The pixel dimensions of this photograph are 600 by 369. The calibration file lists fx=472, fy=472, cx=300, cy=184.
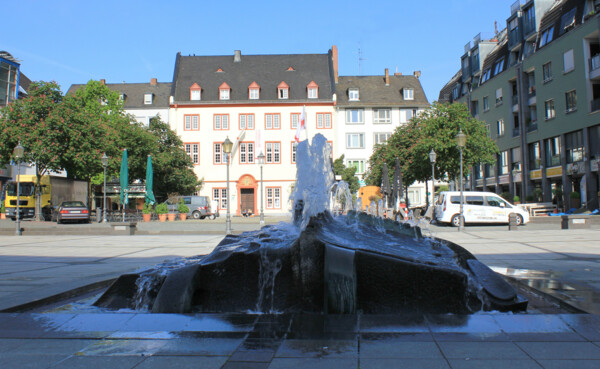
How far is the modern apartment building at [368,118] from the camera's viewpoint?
54.8 metres

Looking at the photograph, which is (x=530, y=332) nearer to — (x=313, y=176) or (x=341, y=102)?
(x=313, y=176)

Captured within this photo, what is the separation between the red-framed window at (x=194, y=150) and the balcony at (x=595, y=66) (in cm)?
3795

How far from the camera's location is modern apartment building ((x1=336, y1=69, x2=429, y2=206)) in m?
54.8

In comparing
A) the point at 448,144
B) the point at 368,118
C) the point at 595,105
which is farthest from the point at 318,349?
the point at 368,118

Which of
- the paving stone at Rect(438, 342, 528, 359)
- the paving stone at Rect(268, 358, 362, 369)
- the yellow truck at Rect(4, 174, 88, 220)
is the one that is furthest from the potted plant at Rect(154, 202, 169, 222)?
the paving stone at Rect(438, 342, 528, 359)

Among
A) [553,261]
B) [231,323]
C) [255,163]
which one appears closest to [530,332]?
[231,323]

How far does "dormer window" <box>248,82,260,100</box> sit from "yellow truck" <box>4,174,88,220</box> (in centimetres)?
2449

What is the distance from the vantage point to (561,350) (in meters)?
3.54

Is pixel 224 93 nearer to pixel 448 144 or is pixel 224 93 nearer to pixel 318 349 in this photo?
pixel 448 144

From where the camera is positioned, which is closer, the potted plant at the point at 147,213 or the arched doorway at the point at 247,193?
the potted plant at the point at 147,213

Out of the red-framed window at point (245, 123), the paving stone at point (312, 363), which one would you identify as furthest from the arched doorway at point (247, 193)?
the paving stone at point (312, 363)

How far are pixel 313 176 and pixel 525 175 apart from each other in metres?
38.5

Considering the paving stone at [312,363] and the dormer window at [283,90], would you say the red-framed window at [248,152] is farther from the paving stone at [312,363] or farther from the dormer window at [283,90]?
the paving stone at [312,363]

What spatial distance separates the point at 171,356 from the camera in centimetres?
351
